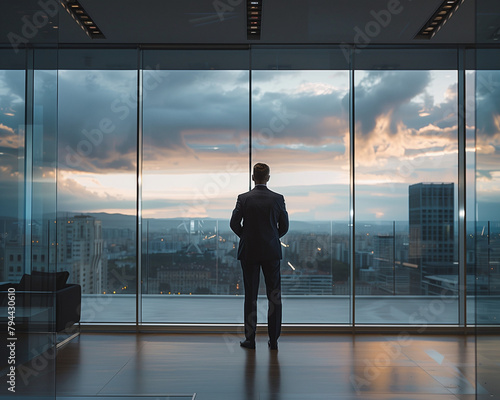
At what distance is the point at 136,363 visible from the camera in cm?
379

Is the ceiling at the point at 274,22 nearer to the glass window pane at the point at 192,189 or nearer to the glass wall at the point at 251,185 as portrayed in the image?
the glass wall at the point at 251,185

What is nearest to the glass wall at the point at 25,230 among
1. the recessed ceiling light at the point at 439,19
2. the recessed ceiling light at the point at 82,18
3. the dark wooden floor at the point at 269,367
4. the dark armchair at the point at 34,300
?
the dark armchair at the point at 34,300

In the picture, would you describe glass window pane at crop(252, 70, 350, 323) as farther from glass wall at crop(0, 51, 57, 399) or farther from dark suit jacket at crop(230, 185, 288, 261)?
glass wall at crop(0, 51, 57, 399)

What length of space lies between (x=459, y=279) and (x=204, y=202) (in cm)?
284

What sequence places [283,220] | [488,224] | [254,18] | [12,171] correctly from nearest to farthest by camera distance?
[12,171] → [488,224] → [283,220] → [254,18]

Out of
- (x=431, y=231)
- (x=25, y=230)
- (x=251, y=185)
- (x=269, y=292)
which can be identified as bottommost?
(x=269, y=292)

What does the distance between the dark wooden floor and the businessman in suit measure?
0.24 m

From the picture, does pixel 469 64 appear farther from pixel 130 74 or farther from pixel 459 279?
pixel 130 74

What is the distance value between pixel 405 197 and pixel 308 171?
1069mm

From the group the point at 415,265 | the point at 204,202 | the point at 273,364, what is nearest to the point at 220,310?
the point at 204,202

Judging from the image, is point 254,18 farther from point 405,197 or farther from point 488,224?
point 488,224

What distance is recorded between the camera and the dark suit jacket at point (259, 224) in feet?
13.7

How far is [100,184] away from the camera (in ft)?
17.0

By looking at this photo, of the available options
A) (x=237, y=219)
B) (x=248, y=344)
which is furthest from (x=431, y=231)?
(x=248, y=344)
